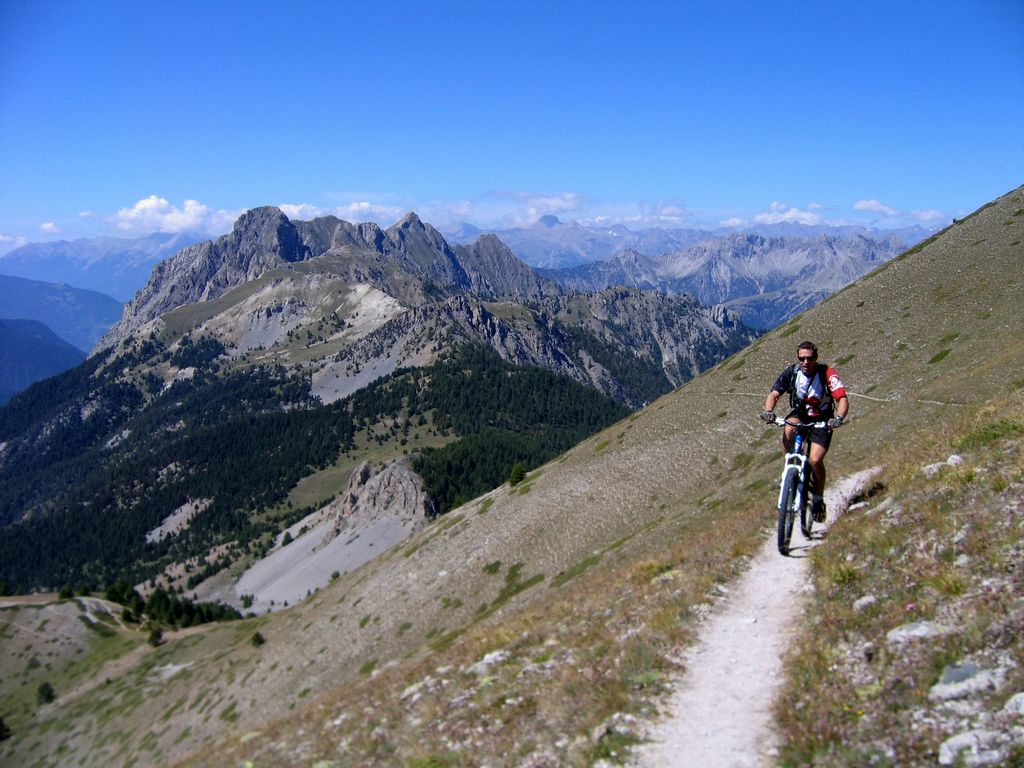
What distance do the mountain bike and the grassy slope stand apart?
1.50 meters

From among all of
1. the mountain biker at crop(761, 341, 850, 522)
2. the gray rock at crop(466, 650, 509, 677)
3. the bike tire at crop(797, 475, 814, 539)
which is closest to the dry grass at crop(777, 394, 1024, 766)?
the bike tire at crop(797, 475, 814, 539)

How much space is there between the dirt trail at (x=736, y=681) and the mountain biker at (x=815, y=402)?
2237 mm

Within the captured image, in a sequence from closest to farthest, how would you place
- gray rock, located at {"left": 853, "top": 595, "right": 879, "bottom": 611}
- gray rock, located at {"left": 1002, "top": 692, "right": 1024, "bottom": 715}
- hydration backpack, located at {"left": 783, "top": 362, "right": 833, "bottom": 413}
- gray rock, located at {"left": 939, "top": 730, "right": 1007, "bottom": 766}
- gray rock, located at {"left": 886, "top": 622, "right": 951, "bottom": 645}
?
gray rock, located at {"left": 939, "top": 730, "right": 1007, "bottom": 766} < gray rock, located at {"left": 1002, "top": 692, "right": 1024, "bottom": 715} < gray rock, located at {"left": 886, "top": 622, "right": 951, "bottom": 645} < gray rock, located at {"left": 853, "top": 595, "right": 879, "bottom": 611} < hydration backpack, located at {"left": 783, "top": 362, "right": 833, "bottom": 413}

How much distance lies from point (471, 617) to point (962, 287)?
53.7m

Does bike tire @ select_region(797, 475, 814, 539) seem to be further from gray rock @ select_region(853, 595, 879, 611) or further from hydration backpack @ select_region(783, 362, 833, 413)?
gray rock @ select_region(853, 595, 879, 611)

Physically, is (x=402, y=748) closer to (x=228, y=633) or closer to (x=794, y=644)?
(x=794, y=644)

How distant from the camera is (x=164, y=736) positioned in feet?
204

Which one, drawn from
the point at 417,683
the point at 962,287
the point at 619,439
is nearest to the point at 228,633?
the point at 619,439

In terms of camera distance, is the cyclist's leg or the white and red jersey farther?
the white and red jersey

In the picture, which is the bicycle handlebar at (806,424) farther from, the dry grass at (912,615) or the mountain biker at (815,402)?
the dry grass at (912,615)

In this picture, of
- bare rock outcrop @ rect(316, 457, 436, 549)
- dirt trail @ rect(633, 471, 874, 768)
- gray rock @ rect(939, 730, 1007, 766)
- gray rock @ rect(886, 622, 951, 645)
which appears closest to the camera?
gray rock @ rect(939, 730, 1007, 766)

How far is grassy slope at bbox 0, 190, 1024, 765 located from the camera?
43.9 feet

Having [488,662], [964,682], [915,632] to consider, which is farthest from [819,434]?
[488,662]

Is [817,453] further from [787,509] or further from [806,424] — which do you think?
[787,509]
